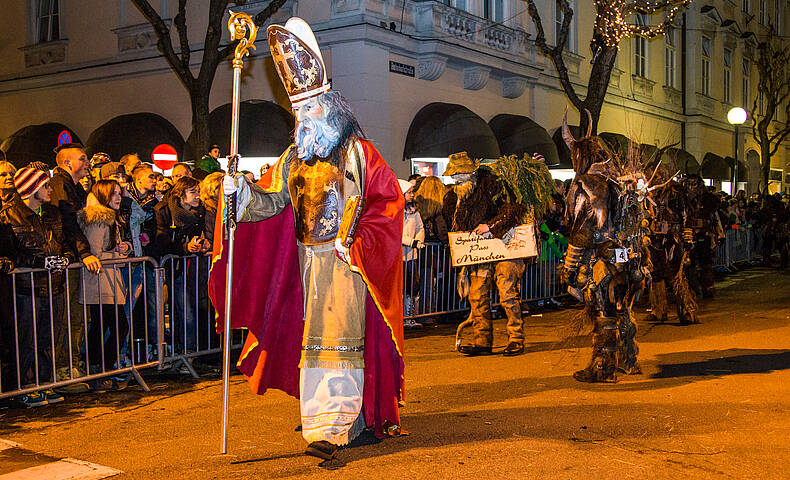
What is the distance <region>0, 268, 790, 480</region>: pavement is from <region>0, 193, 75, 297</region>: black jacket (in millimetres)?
1046

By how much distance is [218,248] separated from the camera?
5.39m

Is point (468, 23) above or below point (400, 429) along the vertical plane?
above

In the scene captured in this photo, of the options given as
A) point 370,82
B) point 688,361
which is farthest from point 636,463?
point 370,82

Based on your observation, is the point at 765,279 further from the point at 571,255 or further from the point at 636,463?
the point at 636,463

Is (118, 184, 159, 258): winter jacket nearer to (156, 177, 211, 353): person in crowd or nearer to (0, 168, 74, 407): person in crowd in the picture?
(156, 177, 211, 353): person in crowd

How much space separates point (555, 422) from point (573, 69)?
19.5 m

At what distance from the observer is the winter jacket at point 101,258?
7.40m

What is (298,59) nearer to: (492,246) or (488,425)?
(488,425)

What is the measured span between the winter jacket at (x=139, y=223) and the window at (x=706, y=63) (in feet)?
97.5

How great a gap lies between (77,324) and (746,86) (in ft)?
124

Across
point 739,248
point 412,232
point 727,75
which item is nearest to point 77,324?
point 412,232

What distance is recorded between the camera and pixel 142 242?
8.47 metres

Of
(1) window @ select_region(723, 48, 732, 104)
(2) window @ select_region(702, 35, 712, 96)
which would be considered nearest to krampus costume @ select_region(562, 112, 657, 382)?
(2) window @ select_region(702, 35, 712, 96)

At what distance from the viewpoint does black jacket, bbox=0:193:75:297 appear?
22.3 feet
